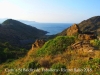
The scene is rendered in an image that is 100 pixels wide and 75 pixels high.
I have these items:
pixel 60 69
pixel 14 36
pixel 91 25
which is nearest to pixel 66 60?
pixel 60 69

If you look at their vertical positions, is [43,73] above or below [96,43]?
below

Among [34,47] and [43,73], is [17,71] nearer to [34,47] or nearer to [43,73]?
[43,73]

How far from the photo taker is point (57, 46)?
1683 cm

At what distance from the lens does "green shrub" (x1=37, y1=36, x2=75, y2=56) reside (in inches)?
641

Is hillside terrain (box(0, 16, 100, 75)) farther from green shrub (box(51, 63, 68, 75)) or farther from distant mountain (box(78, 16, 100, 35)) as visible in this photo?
distant mountain (box(78, 16, 100, 35))

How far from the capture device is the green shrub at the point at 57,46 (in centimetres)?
1629

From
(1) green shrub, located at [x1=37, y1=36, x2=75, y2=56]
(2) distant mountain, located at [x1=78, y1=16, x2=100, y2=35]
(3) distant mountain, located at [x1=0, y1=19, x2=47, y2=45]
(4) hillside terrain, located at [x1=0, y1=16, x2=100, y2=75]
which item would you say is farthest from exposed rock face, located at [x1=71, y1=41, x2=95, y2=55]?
(2) distant mountain, located at [x1=78, y1=16, x2=100, y2=35]

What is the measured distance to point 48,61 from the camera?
44.3ft

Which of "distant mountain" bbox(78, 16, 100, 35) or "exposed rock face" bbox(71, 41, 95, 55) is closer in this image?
"exposed rock face" bbox(71, 41, 95, 55)

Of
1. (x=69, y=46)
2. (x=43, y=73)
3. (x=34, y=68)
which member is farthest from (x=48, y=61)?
(x=69, y=46)

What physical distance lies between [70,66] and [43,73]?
63.6 inches

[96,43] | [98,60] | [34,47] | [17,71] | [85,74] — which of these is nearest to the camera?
[85,74]

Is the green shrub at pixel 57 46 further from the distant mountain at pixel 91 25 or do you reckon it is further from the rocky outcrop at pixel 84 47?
the distant mountain at pixel 91 25

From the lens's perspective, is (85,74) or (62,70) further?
(62,70)
